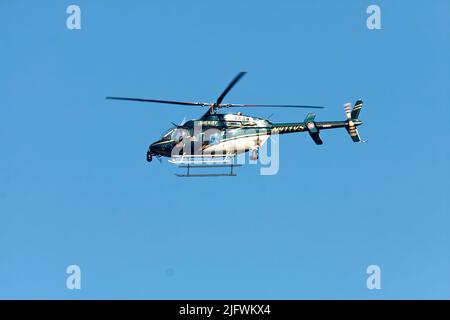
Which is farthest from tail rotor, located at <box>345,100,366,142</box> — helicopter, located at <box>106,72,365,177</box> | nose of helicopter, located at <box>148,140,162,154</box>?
nose of helicopter, located at <box>148,140,162,154</box>

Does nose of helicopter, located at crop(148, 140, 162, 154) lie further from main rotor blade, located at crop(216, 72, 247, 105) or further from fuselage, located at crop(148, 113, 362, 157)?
main rotor blade, located at crop(216, 72, 247, 105)

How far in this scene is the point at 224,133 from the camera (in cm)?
3148

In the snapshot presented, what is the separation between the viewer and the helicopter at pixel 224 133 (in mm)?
31312

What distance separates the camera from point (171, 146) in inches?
1259

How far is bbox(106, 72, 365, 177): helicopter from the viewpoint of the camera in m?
31.3

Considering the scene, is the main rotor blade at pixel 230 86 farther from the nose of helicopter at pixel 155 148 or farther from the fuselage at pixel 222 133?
the nose of helicopter at pixel 155 148

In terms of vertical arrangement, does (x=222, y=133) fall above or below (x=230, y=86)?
below

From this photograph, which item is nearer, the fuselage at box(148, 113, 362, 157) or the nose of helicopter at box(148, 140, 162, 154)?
the fuselage at box(148, 113, 362, 157)

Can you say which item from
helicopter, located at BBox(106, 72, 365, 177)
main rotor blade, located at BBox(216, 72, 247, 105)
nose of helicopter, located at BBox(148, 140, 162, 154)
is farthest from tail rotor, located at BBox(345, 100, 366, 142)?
nose of helicopter, located at BBox(148, 140, 162, 154)

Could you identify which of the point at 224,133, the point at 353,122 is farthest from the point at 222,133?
the point at 353,122

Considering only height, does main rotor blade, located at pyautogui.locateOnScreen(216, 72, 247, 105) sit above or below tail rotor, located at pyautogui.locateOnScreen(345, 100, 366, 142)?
above

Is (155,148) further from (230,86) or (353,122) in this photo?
(353,122)

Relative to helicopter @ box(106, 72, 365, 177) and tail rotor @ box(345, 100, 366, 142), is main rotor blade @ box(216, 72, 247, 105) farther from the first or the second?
tail rotor @ box(345, 100, 366, 142)

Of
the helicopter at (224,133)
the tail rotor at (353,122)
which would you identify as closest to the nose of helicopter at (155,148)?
the helicopter at (224,133)
